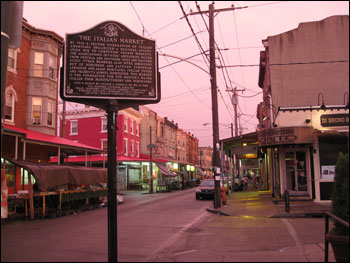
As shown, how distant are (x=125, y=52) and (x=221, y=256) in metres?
4.29

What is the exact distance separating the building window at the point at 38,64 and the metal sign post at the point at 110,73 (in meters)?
19.1

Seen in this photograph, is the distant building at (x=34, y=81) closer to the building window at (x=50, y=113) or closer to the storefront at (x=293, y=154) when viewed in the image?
the building window at (x=50, y=113)

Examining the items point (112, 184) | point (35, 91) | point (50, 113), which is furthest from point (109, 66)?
point (50, 113)

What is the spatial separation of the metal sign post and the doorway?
14.6 metres

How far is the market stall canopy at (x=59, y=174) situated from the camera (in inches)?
554

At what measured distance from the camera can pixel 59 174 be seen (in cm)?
1561

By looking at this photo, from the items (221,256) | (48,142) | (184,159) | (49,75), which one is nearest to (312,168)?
(221,256)

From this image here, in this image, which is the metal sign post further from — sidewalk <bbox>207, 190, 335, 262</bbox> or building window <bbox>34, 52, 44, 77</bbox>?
building window <bbox>34, 52, 44, 77</bbox>

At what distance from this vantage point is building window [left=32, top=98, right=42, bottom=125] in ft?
73.8

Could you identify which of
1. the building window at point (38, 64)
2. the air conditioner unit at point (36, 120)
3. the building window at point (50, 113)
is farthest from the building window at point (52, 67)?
the air conditioner unit at point (36, 120)

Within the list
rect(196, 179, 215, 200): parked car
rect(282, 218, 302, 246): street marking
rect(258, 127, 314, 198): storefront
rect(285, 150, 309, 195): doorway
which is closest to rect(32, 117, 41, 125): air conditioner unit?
rect(196, 179, 215, 200): parked car

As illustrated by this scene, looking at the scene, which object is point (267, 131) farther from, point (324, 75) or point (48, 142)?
point (48, 142)

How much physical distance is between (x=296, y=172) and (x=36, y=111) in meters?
17.2

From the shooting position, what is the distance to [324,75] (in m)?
17.9
